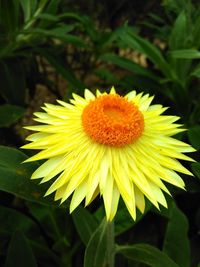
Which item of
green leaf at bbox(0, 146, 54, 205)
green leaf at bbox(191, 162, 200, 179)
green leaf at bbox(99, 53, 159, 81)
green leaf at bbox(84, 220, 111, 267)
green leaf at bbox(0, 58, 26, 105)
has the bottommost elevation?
green leaf at bbox(84, 220, 111, 267)

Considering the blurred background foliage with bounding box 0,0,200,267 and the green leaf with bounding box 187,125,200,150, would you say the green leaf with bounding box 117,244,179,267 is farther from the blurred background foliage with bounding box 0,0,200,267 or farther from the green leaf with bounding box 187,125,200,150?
the green leaf with bounding box 187,125,200,150

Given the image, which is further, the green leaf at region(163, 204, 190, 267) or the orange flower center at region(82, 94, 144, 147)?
the green leaf at region(163, 204, 190, 267)

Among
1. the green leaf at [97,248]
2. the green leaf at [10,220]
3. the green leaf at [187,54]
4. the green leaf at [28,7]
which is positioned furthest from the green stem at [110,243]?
the green leaf at [28,7]

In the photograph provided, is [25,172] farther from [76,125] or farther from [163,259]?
[163,259]

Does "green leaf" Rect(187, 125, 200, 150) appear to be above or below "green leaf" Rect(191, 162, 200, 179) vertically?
above

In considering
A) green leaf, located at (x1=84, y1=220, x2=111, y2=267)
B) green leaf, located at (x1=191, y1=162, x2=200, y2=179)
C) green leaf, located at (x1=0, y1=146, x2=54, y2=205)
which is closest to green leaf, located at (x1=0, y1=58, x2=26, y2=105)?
green leaf, located at (x1=0, y1=146, x2=54, y2=205)
